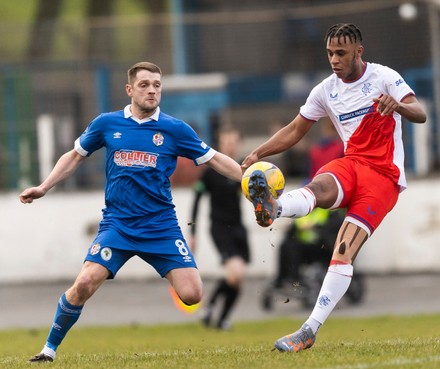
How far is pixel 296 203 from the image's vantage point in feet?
29.3

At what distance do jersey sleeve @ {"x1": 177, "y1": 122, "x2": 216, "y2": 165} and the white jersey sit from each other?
1070mm

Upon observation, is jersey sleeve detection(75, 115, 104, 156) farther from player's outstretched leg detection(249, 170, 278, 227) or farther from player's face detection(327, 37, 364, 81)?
player's face detection(327, 37, 364, 81)

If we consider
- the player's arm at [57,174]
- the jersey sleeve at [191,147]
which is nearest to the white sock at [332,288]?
the jersey sleeve at [191,147]

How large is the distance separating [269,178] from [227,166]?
877 mm

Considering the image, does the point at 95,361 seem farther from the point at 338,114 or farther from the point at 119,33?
the point at 119,33

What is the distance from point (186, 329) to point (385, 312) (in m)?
2.95

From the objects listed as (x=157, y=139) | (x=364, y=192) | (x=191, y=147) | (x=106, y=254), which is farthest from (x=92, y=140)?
(x=364, y=192)

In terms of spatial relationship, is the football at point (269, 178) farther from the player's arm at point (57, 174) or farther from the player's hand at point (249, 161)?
the player's arm at point (57, 174)

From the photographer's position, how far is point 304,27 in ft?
78.5

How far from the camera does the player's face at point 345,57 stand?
9.23 m

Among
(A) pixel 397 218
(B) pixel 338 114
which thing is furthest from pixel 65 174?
(A) pixel 397 218

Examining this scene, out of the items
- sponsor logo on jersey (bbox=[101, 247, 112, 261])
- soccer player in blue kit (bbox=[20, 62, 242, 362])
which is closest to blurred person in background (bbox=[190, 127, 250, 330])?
soccer player in blue kit (bbox=[20, 62, 242, 362])

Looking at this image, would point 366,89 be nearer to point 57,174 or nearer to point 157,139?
point 157,139

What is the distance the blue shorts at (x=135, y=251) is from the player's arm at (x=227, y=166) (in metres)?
0.63
